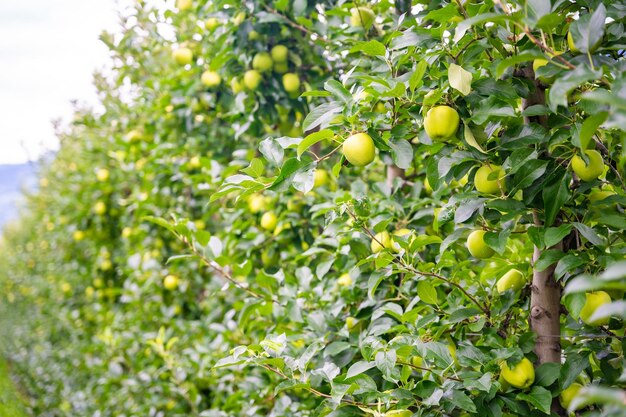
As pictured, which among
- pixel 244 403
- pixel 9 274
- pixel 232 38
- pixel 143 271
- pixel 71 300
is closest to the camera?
pixel 244 403

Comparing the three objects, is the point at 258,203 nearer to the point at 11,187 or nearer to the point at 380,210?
the point at 380,210

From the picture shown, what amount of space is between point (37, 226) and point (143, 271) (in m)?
3.45

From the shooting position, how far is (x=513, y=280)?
2.78 feet

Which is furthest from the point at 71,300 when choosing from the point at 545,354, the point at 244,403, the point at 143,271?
the point at 545,354

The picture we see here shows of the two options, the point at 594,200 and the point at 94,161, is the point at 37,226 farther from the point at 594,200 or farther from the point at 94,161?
the point at 594,200

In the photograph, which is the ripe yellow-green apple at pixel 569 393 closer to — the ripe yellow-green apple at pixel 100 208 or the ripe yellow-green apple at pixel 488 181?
the ripe yellow-green apple at pixel 488 181

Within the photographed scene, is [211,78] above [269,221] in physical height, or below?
above

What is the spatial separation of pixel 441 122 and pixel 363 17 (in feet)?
1.97

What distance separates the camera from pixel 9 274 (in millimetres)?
6223

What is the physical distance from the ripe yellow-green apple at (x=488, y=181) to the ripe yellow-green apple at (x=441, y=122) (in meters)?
0.08


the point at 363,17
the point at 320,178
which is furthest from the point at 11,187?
the point at 363,17

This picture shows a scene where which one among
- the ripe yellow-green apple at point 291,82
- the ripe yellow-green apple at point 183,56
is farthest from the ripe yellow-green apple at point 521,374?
the ripe yellow-green apple at point 183,56

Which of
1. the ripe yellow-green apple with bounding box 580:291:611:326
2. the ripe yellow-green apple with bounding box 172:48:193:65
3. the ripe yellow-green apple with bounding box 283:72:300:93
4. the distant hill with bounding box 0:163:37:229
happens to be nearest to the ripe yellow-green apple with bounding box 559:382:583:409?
the ripe yellow-green apple with bounding box 580:291:611:326

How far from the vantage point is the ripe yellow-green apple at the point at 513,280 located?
33.4 inches
